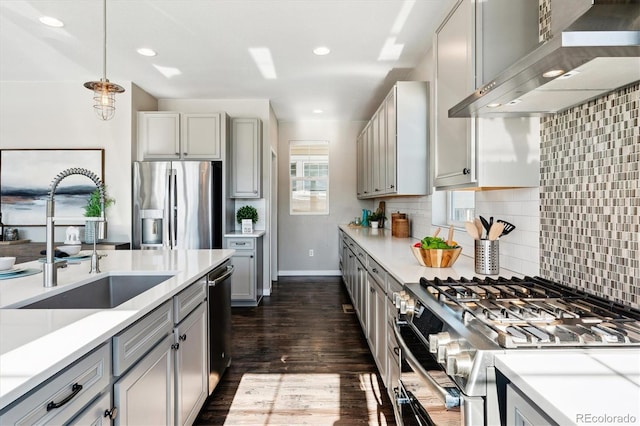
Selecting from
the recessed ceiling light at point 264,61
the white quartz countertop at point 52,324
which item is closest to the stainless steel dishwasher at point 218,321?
the white quartz countertop at point 52,324

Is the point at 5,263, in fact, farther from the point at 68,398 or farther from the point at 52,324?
the point at 68,398

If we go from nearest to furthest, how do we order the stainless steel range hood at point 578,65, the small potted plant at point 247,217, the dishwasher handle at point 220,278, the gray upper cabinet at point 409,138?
1. the stainless steel range hood at point 578,65
2. the dishwasher handle at point 220,278
3. the gray upper cabinet at point 409,138
4. the small potted plant at point 247,217

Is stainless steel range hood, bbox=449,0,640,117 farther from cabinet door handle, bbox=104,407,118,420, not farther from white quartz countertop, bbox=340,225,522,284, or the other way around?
cabinet door handle, bbox=104,407,118,420

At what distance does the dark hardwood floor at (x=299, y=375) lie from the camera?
221 cm

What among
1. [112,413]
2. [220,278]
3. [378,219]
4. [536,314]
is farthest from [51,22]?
[378,219]

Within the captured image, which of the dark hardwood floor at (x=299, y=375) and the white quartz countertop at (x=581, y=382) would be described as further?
the dark hardwood floor at (x=299, y=375)

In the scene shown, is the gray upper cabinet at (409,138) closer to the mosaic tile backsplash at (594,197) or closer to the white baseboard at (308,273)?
the mosaic tile backsplash at (594,197)

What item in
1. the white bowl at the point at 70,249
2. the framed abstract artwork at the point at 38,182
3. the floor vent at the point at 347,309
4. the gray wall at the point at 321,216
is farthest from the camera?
the gray wall at the point at 321,216

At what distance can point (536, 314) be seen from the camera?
1145 mm

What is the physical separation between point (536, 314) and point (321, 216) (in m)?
5.48

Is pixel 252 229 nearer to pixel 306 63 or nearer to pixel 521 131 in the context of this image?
pixel 306 63

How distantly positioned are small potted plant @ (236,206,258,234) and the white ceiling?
1.56 metres

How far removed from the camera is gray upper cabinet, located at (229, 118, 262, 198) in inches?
193

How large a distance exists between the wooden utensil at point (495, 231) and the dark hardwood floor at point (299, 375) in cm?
122
